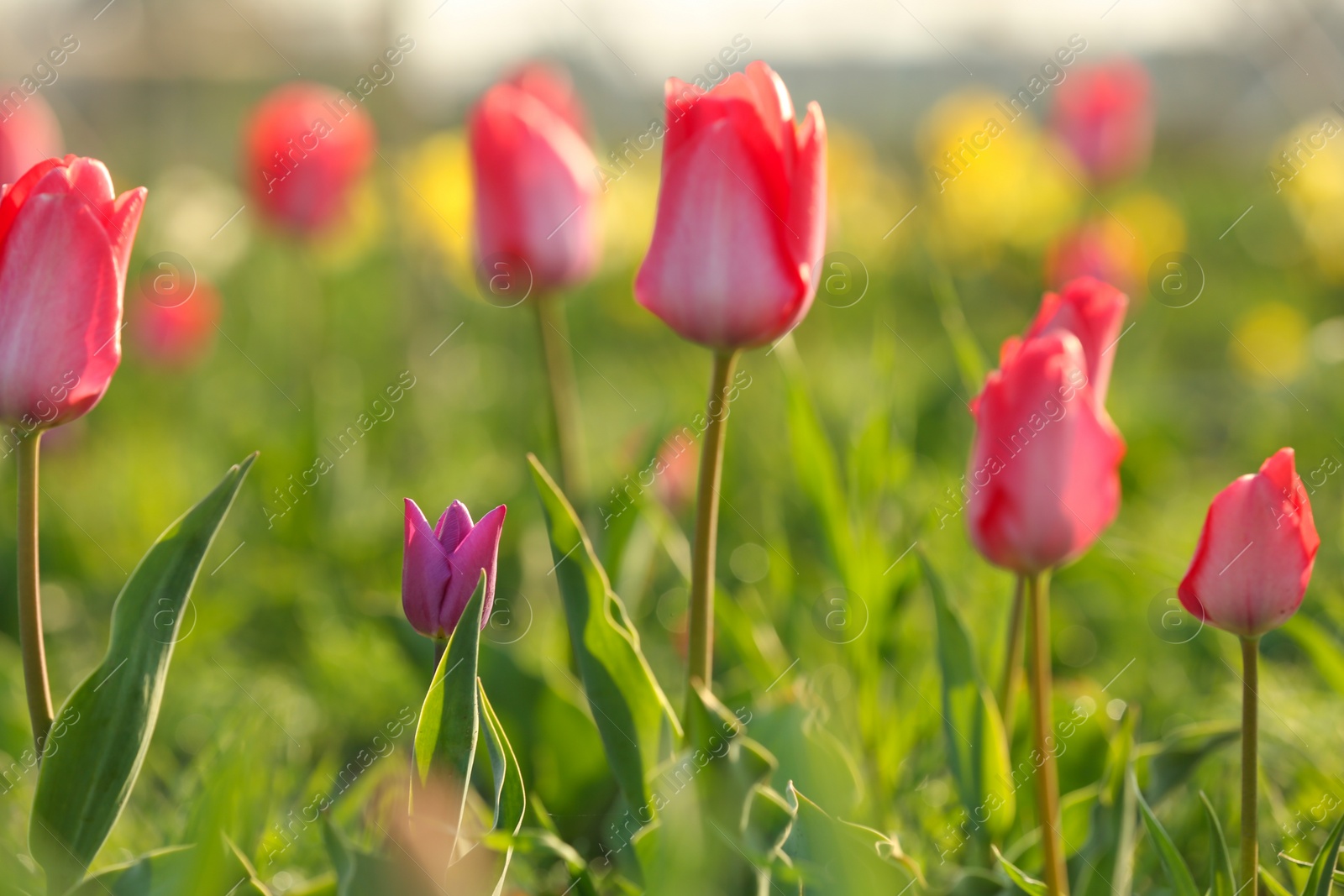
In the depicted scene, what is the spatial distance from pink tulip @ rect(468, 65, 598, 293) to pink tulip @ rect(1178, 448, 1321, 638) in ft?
2.94

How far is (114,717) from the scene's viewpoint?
69 cm

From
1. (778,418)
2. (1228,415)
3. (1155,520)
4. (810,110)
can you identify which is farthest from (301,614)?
(1228,415)

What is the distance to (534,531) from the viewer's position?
5.52ft

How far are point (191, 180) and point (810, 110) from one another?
3889mm

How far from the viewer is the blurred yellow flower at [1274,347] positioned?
9.10ft

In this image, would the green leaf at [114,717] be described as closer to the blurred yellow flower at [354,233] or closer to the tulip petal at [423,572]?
the tulip petal at [423,572]

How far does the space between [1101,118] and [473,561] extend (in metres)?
2.99

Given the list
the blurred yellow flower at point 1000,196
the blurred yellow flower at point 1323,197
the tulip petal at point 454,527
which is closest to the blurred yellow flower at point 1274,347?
the blurred yellow flower at point 1323,197

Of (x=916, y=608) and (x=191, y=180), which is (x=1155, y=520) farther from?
(x=191, y=180)

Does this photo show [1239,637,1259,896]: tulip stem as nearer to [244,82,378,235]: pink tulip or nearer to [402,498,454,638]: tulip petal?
[402,498,454,638]: tulip petal

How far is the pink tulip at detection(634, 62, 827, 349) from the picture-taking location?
741 millimetres

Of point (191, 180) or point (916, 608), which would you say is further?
point (191, 180)

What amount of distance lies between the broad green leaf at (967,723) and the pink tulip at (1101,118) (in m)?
2.67

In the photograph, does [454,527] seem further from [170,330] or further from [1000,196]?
[1000,196]
